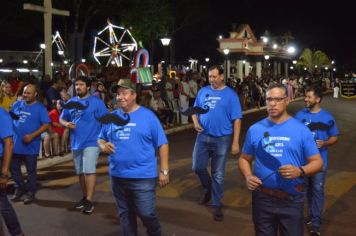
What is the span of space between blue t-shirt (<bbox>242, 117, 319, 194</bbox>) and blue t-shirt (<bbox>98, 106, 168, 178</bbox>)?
1161mm

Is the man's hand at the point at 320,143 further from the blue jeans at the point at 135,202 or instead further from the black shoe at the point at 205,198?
the black shoe at the point at 205,198

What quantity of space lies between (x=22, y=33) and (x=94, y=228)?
31231mm

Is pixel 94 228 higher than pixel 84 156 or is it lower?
lower

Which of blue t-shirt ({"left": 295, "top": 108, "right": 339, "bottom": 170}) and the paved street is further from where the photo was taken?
the paved street

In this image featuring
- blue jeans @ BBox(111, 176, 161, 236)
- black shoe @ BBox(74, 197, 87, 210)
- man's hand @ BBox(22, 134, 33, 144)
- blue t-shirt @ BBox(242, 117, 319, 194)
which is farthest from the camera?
man's hand @ BBox(22, 134, 33, 144)

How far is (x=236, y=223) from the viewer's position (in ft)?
22.6

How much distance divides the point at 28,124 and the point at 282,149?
15.5ft

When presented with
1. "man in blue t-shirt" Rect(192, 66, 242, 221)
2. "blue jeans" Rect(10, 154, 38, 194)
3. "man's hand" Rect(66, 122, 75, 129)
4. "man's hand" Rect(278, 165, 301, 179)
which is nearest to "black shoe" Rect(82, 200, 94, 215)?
"man's hand" Rect(66, 122, 75, 129)

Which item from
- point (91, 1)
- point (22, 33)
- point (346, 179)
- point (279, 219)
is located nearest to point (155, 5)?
point (91, 1)

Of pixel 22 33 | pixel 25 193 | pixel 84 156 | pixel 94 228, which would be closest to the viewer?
pixel 94 228

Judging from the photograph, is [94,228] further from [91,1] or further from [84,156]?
[91,1]

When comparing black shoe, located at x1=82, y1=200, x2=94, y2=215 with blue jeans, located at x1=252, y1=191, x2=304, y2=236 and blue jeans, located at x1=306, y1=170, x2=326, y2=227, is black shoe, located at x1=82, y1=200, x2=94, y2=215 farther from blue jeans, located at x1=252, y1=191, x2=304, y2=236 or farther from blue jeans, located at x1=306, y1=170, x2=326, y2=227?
blue jeans, located at x1=252, y1=191, x2=304, y2=236

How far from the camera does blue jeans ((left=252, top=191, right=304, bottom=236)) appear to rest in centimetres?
425

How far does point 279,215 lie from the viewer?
4.27 m
